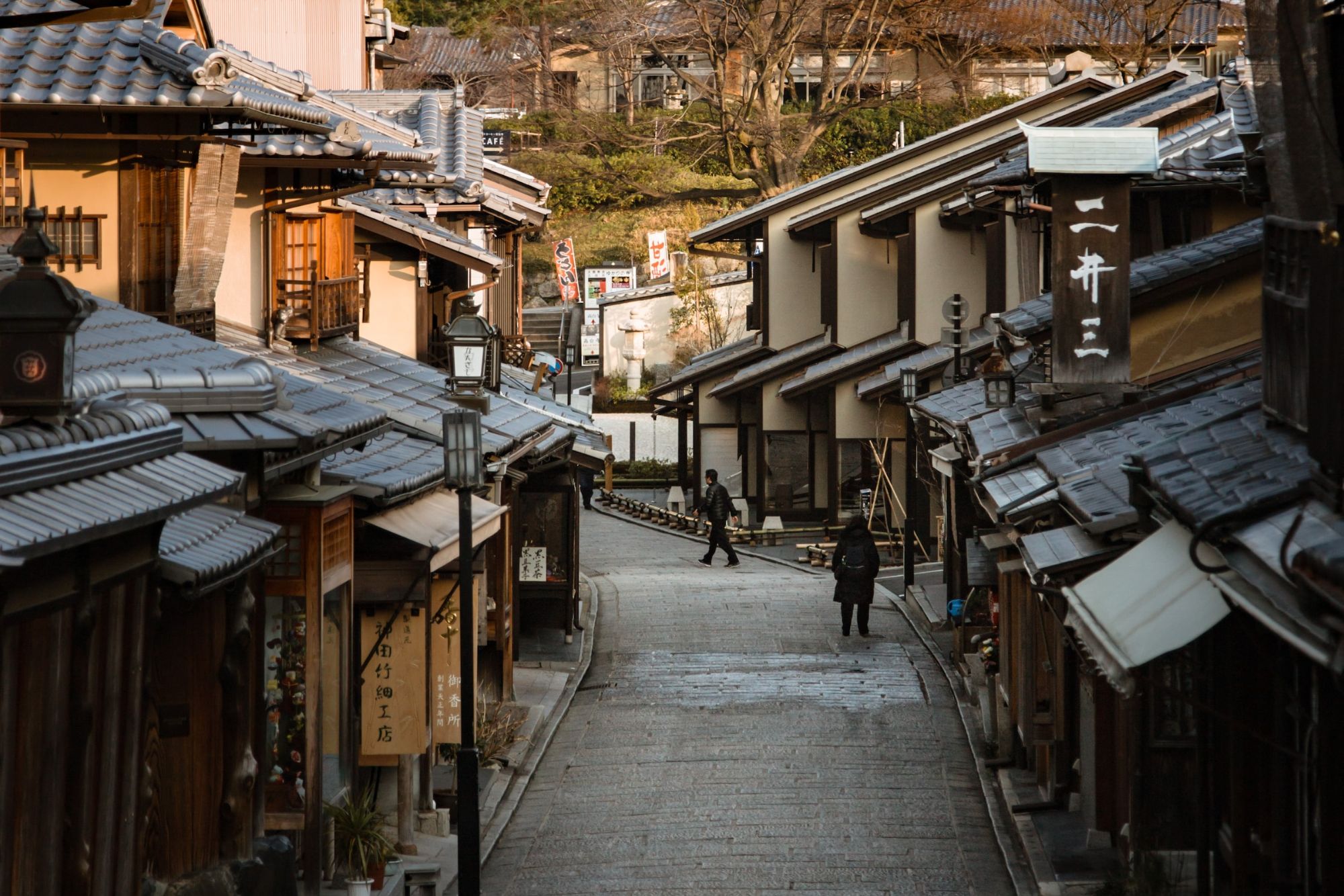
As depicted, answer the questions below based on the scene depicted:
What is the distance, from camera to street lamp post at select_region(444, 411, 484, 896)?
12828mm

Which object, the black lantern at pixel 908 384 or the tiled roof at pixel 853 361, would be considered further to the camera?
the tiled roof at pixel 853 361

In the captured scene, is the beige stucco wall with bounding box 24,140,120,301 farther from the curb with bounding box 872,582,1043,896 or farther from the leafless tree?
the leafless tree

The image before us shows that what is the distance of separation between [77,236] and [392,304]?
32.9 ft

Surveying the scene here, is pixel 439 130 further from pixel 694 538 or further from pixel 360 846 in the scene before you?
pixel 694 538

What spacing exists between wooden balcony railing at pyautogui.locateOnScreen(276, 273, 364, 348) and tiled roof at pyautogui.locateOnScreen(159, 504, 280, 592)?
787 cm

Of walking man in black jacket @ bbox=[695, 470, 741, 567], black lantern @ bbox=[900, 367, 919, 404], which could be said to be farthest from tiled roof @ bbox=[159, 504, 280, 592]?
walking man in black jacket @ bbox=[695, 470, 741, 567]

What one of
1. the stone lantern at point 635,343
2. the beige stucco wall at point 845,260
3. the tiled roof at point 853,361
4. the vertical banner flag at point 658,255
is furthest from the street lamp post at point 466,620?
the vertical banner flag at point 658,255

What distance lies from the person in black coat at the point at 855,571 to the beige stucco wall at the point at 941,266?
11.9 metres

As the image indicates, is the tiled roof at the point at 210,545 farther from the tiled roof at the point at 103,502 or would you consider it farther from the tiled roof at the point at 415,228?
the tiled roof at the point at 415,228

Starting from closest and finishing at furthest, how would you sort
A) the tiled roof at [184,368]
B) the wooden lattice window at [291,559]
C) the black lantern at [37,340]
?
1. the black lantern at [37,340]
2. the tiled roof at [184,368]
3. the wooden lattice window at [291,559]

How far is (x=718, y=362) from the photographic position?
4203cm

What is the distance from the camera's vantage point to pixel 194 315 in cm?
1354

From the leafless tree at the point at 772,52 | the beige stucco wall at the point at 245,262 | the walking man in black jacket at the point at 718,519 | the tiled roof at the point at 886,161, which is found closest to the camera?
the beige stucco wall at the point at 245,262

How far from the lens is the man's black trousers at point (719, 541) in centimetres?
3353
